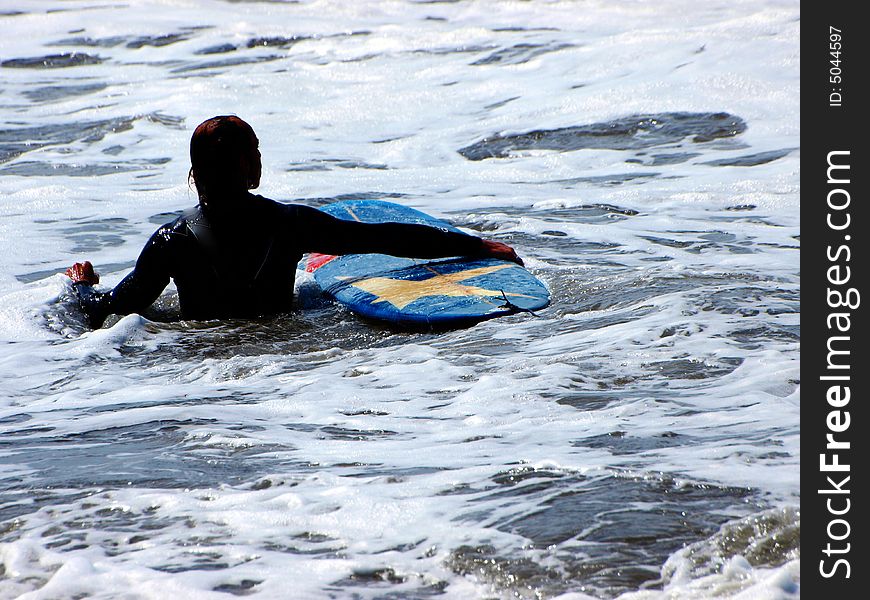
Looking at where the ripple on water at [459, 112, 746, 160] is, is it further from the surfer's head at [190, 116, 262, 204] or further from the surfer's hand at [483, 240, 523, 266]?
the surfer's head at [190, 116, 262, 204]

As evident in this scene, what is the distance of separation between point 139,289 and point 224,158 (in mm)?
853

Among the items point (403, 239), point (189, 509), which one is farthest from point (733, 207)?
point (189, 509)

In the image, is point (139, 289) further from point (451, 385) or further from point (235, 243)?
point (451, 385)

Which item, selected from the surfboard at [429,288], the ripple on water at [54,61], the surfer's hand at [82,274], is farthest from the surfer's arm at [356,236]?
the ripple on water at [54,61]

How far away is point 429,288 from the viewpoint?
4812 mm

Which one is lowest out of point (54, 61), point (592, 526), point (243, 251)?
point (592, 526)

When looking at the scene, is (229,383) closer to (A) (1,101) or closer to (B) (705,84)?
(B) (705,84)

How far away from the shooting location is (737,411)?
3.22m

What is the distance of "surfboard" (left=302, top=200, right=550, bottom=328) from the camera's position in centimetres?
457

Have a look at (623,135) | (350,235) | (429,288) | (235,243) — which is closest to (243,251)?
(235,243)
